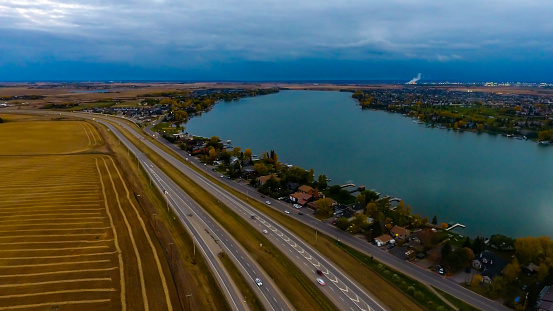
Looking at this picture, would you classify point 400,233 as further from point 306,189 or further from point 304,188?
point 304,188

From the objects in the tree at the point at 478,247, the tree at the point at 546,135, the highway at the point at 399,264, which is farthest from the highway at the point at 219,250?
the tree at the point at 546,135

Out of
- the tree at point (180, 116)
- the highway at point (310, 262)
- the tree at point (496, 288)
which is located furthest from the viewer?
the tree at point (180, 116)

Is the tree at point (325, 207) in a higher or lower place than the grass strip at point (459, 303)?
higher

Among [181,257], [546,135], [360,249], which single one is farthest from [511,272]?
[546,135]

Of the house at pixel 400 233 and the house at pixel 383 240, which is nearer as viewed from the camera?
the house at pixel 383 240

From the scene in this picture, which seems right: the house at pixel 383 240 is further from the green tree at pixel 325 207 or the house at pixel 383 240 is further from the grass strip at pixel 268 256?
the grass strip at pixel 268 256

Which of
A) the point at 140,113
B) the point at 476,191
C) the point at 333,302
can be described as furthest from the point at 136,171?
the point at 140,113
